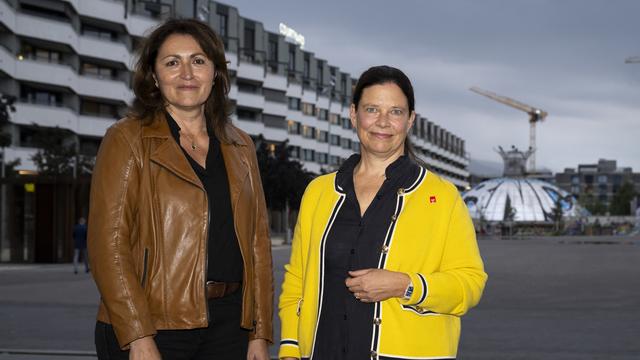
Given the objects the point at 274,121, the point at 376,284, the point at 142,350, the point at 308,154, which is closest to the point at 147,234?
the point at 142,350

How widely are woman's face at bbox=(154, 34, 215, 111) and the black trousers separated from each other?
36.7 inches

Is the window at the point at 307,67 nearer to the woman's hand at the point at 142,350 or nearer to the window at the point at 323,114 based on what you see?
the window at the point at 323,114

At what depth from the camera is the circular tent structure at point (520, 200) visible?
132 m

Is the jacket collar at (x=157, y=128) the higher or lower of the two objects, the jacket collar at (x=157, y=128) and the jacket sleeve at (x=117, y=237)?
the higher

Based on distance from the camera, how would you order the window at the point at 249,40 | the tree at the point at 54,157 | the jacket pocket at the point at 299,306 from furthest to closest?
the window at the point at 249,40 < the tree at the point at 54,157 < the jacket pocket at the point at 299,306

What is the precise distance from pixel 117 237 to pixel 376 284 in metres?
1.09

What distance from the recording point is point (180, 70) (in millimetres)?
3721

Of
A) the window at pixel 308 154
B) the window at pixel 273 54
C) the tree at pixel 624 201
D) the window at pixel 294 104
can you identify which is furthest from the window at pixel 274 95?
the tree at pixel 624 201

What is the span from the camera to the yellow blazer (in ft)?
11.2

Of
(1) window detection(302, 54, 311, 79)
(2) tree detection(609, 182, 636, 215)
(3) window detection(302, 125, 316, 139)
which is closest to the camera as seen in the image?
(3) window detection(302, 125, 316, 139)

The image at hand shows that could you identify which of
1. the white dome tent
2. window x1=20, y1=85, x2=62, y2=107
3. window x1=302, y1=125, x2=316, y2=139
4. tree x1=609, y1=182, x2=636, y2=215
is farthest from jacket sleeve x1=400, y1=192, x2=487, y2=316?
tree x1=609, y1=182, x2=636, y2=215

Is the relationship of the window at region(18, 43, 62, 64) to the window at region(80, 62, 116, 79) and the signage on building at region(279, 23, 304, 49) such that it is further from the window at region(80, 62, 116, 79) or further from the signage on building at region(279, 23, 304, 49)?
the signage on building at region(279, 23, 304, 49)

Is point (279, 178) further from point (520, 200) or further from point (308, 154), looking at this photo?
point (520, 200)

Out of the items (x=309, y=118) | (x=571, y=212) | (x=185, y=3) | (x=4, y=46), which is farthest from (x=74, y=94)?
(x=571, y=212)
